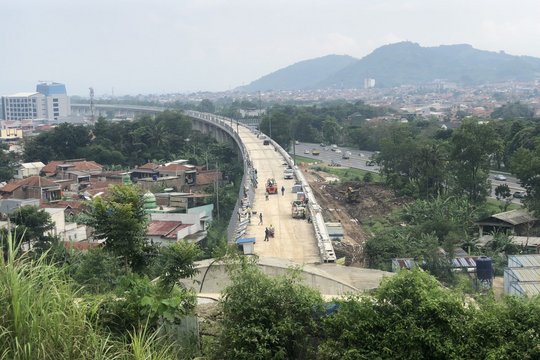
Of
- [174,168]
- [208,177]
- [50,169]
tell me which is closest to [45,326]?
[174,168]

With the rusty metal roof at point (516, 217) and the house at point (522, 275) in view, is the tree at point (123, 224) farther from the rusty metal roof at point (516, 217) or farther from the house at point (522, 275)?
the rusty metal roof at point (516, 217)

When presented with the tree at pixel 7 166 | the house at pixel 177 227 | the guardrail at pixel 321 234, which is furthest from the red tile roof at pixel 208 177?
the house at pixel 177 227

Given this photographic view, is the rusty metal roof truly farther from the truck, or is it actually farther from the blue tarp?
the truck

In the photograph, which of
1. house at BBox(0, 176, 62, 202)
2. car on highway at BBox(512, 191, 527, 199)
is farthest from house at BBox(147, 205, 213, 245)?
car on highway at BBox(512, 191, 527, 199)

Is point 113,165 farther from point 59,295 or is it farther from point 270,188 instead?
point 59,295

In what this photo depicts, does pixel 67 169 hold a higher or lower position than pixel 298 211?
lower

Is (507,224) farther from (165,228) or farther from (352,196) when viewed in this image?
(165,228)
